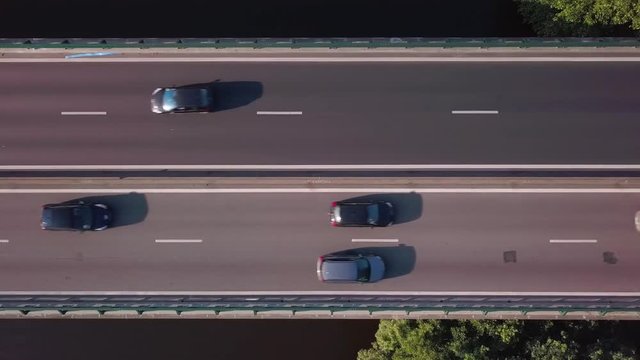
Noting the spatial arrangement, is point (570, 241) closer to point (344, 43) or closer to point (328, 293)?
point (328, 293)

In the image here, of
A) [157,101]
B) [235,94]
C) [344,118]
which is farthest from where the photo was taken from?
[235,94]

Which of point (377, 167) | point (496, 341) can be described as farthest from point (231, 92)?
point (496, 341)

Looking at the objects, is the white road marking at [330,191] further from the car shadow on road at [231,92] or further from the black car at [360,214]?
the car shadow on road at [231,92]

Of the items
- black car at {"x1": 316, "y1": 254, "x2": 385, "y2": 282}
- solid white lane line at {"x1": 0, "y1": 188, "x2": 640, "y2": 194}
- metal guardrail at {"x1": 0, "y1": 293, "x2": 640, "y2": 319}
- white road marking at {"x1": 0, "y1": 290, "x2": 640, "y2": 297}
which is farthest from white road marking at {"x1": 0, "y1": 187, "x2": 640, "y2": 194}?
metal guardrail at {"x1": 0, "y1": 293, "x2": 640, "y2": 319}

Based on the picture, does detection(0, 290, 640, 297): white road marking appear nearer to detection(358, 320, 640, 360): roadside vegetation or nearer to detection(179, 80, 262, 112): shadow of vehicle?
detection(358, 320, 640, 360): roadside vegetation
